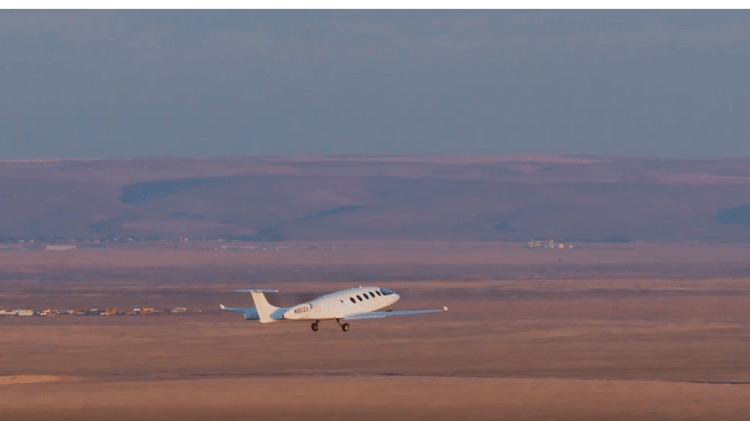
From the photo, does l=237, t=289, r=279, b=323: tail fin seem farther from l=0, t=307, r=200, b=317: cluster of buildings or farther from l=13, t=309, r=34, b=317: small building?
l=13, t=309, r=34, b=317: small building

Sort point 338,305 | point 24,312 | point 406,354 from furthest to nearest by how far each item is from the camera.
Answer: point 24,312, point 338,305, point 406,354

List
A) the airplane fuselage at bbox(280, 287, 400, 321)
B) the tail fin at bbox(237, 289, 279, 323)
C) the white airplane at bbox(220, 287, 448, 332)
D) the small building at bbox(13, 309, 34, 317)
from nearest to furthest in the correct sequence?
the tail fin at bbox(237, 289, 279, 323), the white airplane at bbox(220, 287, 448, 332), the airplane fuselage at bbox(280, 287, 400, 321), the small building at bbox(13, 309, 34, 317)

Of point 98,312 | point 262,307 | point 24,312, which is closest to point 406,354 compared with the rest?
point 262,307

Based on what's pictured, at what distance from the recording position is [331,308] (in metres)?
66.9

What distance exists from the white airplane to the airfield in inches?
46.9

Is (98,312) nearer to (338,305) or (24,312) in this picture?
(24,312)

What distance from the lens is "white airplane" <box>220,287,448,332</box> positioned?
6350cm

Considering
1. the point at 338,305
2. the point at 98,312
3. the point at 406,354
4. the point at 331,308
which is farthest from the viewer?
the point at 98,312

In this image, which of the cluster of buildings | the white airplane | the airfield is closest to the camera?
the airfield

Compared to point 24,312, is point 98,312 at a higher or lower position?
lower

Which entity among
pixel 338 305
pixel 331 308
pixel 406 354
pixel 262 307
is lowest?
pixel 406 354

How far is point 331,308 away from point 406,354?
555 centimetres

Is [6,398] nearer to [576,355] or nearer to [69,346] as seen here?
[69,346]

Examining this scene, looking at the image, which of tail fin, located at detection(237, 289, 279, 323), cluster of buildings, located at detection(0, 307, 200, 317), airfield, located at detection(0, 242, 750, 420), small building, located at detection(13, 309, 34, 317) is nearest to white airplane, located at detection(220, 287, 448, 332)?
tail fin, located at detection(237, 289, 279, 323)
